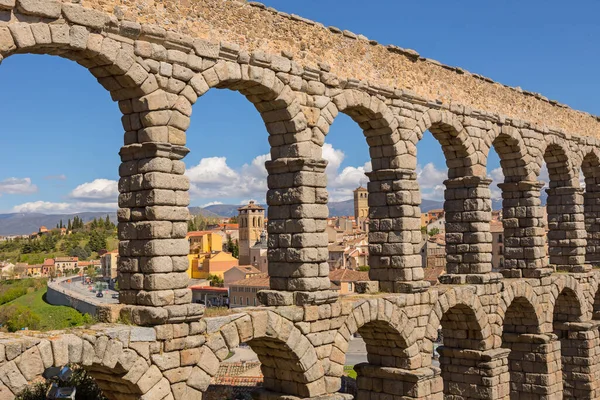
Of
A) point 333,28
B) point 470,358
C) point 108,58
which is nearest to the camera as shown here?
point 108,58

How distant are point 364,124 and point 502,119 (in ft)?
18.0

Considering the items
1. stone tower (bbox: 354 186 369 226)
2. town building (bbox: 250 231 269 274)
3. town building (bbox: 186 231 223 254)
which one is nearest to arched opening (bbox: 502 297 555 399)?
town building (bbox: 250 231 269 274)

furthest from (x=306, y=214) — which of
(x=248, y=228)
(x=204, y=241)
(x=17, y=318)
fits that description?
(x=204, y=241)

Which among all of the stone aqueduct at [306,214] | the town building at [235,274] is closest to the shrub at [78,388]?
the stone aqueduct at [306,214]

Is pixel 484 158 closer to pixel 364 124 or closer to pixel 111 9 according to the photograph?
pixel 364 124

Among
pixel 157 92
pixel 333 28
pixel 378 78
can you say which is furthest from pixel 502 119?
pixel 157 92

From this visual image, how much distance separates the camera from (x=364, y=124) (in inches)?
624

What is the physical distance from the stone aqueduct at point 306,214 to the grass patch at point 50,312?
3115 cm

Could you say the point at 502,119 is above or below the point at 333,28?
below

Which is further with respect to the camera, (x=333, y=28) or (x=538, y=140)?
(x=538, y=140)

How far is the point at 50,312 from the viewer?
6047 cm

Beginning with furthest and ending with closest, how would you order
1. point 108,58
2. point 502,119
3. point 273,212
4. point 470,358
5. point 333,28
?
point 502,119 → point 470,358 → point 333,28 → point 273,212 → point 108,58

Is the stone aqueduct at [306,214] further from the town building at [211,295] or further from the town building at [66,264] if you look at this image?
the town building at [66,264]

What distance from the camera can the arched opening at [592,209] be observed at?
2489 centimetres
